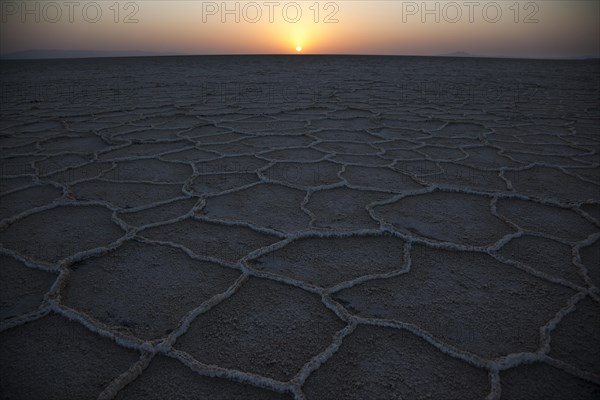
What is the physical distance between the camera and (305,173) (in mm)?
2039

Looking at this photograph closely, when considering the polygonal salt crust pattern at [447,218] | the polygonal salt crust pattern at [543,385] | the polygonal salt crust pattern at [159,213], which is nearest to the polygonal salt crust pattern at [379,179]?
the polygonal salt crust pattern at [447,218]

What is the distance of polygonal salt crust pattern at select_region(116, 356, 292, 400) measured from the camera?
78 cm

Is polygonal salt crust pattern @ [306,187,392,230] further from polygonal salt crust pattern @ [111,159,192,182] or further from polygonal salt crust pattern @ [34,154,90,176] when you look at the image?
polygonal salt crust pattern @ [34,154,90,176]

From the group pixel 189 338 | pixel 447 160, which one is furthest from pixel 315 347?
pixel 447 160

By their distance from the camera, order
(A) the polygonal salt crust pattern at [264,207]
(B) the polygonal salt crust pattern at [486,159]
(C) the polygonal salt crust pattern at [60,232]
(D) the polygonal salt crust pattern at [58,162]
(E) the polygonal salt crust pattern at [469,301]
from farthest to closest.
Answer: (B) the polygonal salt crust pattern at [486,159] → (D) the polygonal salt crust pattern at [58,162] → (A) the polygonal salt crust pattern at [264,207] → (C) the polygonal salt crust pattern at [60,232] → (E) the polygonal salt crust pattern at [469,301]

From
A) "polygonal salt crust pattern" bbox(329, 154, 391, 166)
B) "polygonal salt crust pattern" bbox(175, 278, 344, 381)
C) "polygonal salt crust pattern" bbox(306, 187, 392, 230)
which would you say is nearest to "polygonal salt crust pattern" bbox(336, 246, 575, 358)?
"polygonal salt crust pattern" bbox(175, 278, 344, 381)

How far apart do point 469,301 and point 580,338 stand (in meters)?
0.24

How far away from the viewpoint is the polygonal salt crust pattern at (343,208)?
147cm

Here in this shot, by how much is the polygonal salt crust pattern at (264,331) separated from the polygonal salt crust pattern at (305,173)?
2.82 ft

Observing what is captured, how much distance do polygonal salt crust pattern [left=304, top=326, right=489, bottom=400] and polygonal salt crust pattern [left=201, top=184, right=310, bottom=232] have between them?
0.61 meters

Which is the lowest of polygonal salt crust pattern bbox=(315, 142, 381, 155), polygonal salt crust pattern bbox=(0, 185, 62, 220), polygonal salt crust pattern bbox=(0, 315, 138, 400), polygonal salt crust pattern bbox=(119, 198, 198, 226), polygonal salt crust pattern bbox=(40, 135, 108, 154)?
polygonal salt crust pattern bbox=(0, 315, 138, 400)

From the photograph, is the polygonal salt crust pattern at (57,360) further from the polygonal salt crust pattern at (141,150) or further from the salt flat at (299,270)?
the polygonal salt crust pattern at (141,150)

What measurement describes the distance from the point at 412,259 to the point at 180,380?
2.46 feet

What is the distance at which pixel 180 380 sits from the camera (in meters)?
0.81
